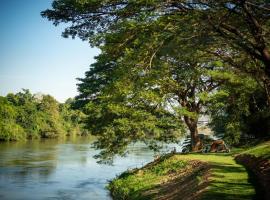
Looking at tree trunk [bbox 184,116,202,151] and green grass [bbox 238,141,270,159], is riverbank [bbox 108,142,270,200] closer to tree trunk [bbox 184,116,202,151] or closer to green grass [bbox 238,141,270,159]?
green grass [bbox 238,141,270,159]

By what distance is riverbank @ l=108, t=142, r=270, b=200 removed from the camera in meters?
14.6

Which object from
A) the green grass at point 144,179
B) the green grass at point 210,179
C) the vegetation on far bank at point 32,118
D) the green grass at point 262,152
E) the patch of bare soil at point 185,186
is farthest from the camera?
the vegetation on far bank at point 32,118

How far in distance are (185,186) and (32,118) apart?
11575cm

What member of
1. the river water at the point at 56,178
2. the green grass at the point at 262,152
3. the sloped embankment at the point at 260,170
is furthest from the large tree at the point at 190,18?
the river water at the point at 56,178

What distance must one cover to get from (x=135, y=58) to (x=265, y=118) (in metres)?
25.0

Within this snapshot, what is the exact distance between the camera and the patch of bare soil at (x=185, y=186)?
631 inches

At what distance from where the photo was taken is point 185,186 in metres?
18.4

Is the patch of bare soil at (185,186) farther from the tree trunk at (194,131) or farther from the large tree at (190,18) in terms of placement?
the tree trunk at (194,131)

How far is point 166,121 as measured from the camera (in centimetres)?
3155

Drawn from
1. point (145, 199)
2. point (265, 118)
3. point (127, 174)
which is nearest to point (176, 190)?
point (145, 199)

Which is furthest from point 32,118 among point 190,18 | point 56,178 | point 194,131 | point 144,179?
point 190,18

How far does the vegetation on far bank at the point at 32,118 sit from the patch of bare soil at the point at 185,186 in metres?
A: 78.9

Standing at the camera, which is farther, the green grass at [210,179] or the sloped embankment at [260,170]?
the green grass at [210,179]

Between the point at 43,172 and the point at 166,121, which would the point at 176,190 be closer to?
the point at 166,121
